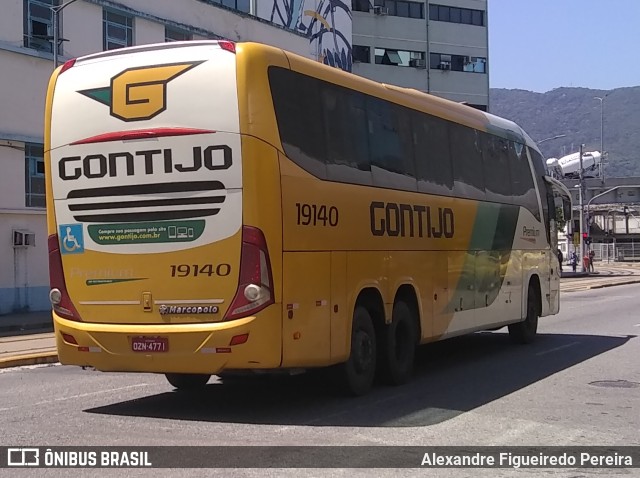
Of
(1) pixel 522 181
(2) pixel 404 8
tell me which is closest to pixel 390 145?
(1) pixel 522 181

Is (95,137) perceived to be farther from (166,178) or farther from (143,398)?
(143,398)

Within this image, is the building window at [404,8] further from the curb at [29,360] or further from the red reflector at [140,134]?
the red reflector at [140,134]

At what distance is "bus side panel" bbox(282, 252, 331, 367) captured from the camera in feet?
29.3

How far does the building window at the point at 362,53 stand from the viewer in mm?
62822

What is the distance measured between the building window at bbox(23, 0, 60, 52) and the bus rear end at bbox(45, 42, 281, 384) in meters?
17.7

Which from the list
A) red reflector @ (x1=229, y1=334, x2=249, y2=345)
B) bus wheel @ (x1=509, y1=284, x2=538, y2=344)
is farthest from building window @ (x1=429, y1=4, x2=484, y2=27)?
red reflector @ (x1=229, y1=334, x2=249, y2=345)

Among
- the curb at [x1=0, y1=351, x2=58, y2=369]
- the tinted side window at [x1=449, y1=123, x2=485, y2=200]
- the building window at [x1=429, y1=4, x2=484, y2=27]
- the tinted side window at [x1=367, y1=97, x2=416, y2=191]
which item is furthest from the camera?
the building window at [x1=429, y1=4, x2=484, y2=27]

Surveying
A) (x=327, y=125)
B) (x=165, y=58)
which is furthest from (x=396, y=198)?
(x=165, y=58)

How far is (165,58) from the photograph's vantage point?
30.1ft

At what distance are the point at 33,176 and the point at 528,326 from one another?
15.9 metres

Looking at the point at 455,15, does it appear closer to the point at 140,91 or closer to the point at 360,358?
the point at 360,358

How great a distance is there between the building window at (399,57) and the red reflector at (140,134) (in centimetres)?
5591

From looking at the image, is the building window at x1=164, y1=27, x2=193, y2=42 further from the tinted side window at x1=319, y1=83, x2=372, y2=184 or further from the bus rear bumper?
the bus rear bumper

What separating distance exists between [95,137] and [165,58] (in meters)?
1.11
